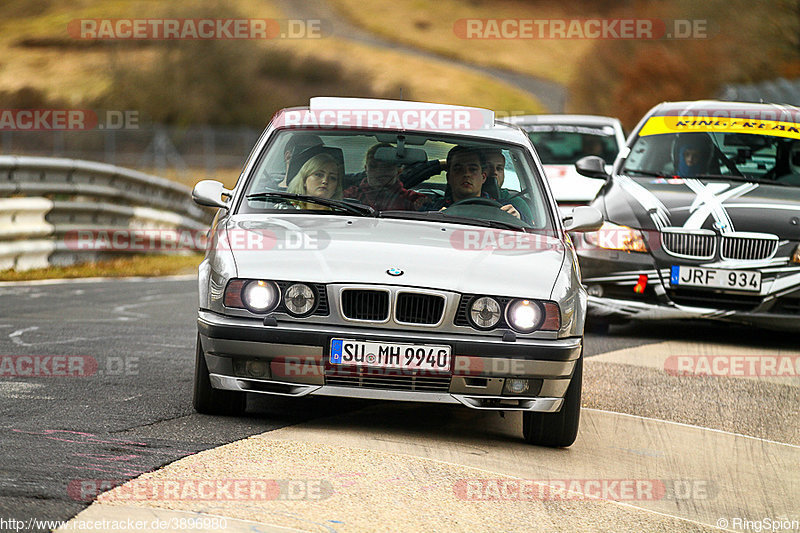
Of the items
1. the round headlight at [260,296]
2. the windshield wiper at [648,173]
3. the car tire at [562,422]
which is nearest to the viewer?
the round headlight at [260,296]

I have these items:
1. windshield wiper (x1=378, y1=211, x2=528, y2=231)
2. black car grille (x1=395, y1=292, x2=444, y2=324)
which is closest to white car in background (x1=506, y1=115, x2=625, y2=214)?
windshield wiper (x1=378, y1=211, x2=528, y2=231)

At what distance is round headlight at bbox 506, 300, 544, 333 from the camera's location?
6070mm

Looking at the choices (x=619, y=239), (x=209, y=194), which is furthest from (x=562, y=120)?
(x=209, y=194)

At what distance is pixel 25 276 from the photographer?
44.1 feet

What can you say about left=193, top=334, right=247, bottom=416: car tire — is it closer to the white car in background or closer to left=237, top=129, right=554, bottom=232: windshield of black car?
left=237, top=129, right=554, bottom=232: windshield of black car

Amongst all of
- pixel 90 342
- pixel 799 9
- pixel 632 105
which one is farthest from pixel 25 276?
pixel 632 105

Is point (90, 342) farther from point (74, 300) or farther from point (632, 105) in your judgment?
point (632, 105)

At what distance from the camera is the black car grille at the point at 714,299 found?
1032cm

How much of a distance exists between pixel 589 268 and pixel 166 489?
650 centimetres

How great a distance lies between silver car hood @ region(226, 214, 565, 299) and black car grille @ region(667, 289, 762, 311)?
405cm

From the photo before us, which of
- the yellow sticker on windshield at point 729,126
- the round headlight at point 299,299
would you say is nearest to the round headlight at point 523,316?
the round headlight at point 299,299

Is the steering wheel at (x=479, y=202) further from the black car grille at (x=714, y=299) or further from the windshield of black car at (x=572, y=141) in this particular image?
the windshield of black car at (x=572, y=141)

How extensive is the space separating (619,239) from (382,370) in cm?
511

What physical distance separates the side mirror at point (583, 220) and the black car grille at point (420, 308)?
166 cm
